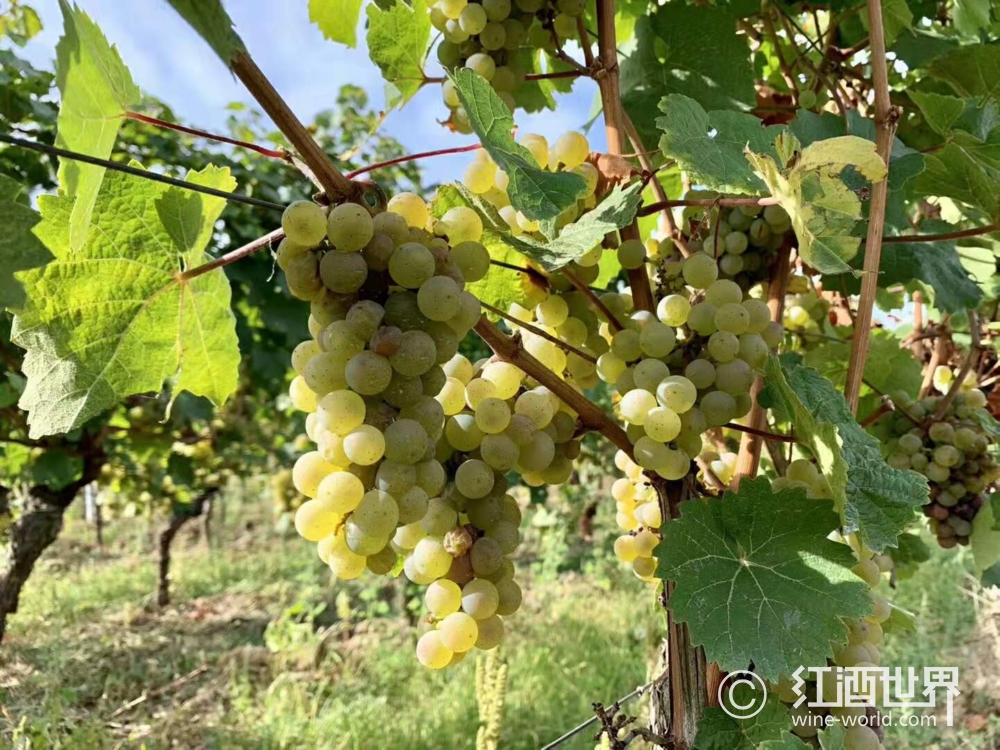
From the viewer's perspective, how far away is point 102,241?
0.83 m

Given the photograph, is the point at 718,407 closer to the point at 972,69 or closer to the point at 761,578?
the point at 761,578

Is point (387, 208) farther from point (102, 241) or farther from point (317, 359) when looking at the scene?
point (102, 241)

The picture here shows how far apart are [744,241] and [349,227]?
0.76 metres

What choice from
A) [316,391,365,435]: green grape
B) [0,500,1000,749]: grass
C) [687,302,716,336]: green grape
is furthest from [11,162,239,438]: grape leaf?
[0,500,1000,749]: grass

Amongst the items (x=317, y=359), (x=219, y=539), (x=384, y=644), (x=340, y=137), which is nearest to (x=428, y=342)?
(x=317, y=359)

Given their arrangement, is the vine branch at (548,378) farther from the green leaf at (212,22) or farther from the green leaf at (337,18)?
the green leaf at (337,18)

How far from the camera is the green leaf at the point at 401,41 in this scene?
959 mm

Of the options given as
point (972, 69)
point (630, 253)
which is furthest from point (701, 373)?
point (972, 69)

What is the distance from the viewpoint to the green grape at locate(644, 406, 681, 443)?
79 cm

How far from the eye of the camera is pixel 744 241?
3.71 feet

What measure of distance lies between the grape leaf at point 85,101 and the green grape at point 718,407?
2.24 feet

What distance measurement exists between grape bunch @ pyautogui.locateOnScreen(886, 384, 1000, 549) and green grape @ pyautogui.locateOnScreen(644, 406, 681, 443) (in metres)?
0.75

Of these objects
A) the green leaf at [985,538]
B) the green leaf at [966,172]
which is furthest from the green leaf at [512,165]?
the green leaf at [985,538]

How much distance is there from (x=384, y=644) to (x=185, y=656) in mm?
1438
